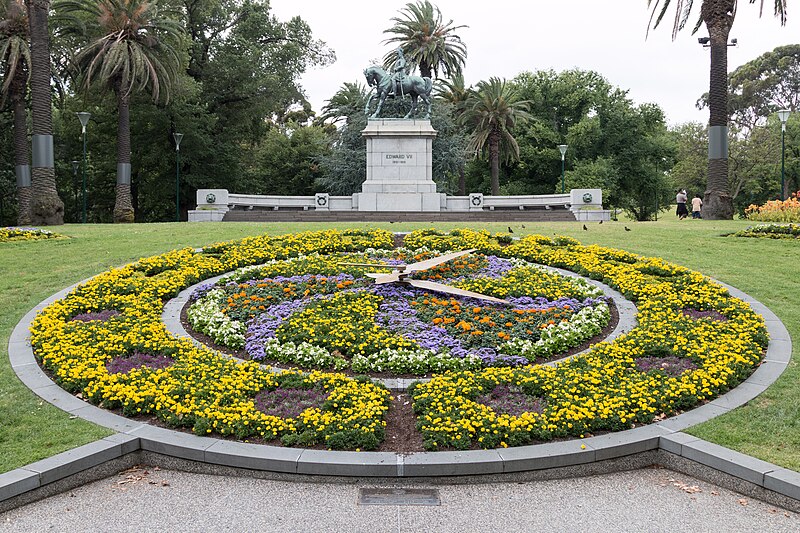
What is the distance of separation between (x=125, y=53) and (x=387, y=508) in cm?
3203

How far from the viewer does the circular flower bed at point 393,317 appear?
28.5 ft

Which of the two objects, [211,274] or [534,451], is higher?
[211,274]

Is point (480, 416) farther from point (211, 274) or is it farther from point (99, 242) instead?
point (99, 242)

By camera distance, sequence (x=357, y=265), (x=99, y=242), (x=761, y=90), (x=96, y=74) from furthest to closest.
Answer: (x=761, y=90) < (x=96, y=74) < (x=99, y=242) < (x=357, y=265)

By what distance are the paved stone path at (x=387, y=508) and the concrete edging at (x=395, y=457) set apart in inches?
5.8

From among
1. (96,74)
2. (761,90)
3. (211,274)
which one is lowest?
(211,274)

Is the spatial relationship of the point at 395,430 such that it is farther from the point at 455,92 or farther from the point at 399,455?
the point at 455,92

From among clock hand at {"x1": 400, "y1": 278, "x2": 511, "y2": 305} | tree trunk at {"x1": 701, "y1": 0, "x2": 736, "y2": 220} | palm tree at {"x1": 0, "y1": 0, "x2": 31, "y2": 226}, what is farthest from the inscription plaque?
palm tree at {"x1": 0, "y1": 0, "x2": 31, "y2": 226}

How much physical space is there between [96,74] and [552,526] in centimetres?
3587

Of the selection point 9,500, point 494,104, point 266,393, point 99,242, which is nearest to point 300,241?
point 99,242

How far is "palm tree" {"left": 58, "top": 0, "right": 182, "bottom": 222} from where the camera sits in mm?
32969

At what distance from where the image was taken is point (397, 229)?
18859 mm

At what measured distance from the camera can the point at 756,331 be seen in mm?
9289

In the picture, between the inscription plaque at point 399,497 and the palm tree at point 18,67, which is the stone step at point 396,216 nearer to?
the palm tree at point 18,67
